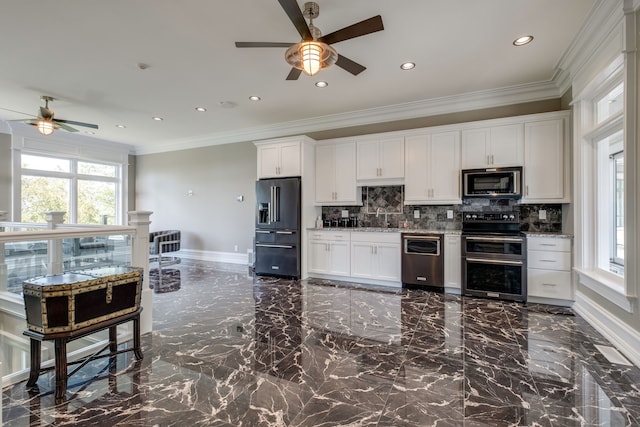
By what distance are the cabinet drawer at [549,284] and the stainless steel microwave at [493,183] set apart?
1.05m

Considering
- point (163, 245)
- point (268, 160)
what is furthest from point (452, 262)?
point (163, 245)

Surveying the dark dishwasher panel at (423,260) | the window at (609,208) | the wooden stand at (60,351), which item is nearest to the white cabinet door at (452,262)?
the dark dishwasher panel at (423,260)

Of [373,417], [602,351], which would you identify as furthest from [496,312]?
[373,417]

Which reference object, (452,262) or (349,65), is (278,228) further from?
(349,65)

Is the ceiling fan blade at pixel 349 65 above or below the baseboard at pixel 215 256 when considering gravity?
above

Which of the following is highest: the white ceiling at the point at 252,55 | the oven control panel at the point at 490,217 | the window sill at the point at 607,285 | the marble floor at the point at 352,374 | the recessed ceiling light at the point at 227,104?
the recessed ceiling light at the point at 227,104

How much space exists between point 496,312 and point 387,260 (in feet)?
5.24

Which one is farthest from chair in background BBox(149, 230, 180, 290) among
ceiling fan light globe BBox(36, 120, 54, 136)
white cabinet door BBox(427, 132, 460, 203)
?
white cabinet door BBox(427, 132, 460, 203)

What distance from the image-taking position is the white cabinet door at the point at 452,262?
4262 millimetres

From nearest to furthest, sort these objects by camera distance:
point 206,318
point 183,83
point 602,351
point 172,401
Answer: point 172,401 → point 602,351 → point 206,318 → point 183,83

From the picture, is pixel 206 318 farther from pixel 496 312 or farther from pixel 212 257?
pixel 212 257

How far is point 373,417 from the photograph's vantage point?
70.6 inches

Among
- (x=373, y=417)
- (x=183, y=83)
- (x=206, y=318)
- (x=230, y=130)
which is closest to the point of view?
(x=373, y=417)

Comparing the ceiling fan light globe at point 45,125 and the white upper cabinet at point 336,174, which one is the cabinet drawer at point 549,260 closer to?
the white upper cabinet at point 336,174
